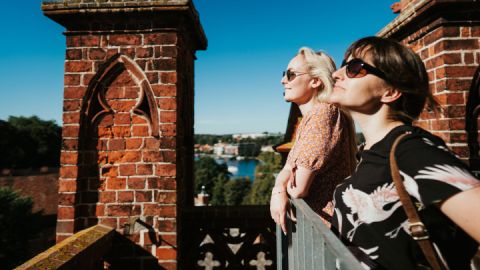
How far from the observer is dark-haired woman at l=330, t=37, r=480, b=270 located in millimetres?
795

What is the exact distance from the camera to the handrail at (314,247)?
0.74 metres

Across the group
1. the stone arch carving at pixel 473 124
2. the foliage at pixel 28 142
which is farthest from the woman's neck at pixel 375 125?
the foliage at pixel 28 142

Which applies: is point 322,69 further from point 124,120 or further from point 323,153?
point 124,120

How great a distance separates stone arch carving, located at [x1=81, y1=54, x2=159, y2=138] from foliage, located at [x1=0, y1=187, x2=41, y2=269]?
21.1 meters

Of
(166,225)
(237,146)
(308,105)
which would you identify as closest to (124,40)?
(166,225)

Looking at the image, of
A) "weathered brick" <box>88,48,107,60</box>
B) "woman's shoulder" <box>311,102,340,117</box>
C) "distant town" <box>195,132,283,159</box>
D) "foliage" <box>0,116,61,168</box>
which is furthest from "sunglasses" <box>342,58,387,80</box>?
"distant town" <box>195,132,283,159</box>

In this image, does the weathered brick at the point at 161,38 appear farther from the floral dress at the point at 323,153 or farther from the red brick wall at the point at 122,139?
the floral dress at the point at 323,153

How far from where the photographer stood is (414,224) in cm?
84

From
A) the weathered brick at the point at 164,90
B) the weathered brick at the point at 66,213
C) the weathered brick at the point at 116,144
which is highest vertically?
the weathered brick at the point at 164,90

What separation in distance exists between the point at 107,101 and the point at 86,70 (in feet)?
1.04

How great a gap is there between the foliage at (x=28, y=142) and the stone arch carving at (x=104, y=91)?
39.0 m

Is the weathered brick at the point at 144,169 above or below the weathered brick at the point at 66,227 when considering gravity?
above

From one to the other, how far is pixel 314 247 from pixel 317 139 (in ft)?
1.73

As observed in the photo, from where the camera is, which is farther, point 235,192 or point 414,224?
point 235,192
